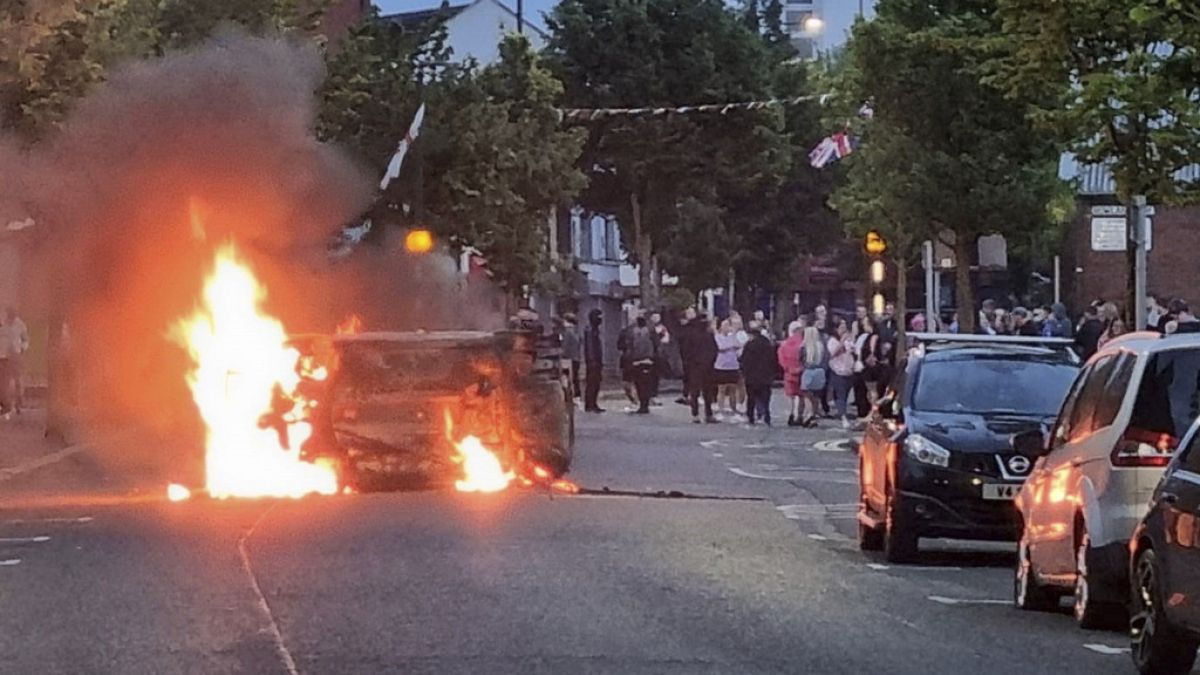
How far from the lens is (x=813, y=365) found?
120 feet

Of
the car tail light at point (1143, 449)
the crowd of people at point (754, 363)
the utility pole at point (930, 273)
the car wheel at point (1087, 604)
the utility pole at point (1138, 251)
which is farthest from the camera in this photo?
the crowd of people at point (754, 363)

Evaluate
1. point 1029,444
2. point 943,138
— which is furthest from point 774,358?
point 1029,444

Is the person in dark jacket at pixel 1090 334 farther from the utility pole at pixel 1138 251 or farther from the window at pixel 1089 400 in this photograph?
the window at pixel 1089 400

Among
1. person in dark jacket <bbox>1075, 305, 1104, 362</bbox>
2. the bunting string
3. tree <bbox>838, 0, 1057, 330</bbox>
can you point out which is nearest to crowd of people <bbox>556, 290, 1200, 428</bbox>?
tree <bbox>838, 0, 1057, 330</bbox>

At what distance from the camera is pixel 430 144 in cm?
4566

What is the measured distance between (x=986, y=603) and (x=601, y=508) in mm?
6405

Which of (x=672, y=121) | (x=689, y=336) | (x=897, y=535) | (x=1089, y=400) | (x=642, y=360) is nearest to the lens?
(x=1089, y=400)

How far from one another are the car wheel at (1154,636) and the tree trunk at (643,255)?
51.5m

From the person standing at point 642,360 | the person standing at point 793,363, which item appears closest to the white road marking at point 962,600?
the person standing at point 793,363

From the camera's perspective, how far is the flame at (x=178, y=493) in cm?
2263

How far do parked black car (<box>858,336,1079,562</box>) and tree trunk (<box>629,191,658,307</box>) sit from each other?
44501 millimetres

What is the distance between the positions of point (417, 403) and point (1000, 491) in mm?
6888

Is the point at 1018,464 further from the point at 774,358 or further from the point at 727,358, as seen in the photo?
the point at 727,358

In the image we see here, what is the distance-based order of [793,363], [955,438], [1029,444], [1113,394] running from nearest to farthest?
[1113,394] < [1029,444] < [955,438] < [793,363]
